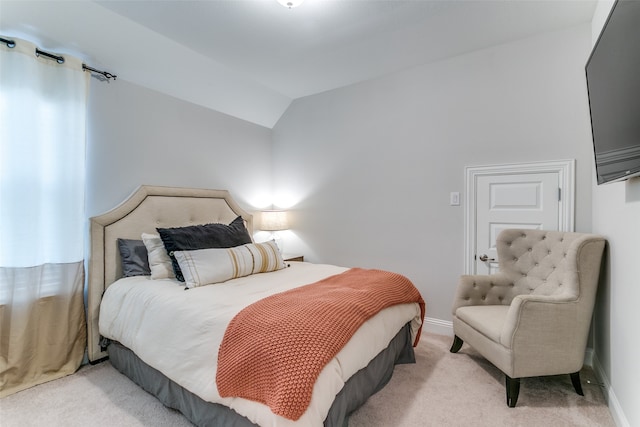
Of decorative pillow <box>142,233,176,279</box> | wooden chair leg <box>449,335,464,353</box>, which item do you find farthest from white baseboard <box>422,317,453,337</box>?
decorative pillow <box>142,233,176,279</box>

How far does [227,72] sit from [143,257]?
1.98 m

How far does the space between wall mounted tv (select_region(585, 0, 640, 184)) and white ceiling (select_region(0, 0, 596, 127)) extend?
0.99m

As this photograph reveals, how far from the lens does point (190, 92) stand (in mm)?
3135

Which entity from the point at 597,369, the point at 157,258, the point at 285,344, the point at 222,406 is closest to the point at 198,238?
the point at 157,258

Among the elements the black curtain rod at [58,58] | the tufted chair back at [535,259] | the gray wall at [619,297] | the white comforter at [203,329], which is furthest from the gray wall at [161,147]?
the gray wall at [619,297]

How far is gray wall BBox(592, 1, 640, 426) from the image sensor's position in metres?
1.46

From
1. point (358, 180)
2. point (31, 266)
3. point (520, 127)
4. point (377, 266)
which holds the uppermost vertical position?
point (520, 127)

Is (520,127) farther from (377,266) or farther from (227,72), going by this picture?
(227,72)

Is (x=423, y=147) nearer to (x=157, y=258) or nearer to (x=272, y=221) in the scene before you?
(x=272, y=221)

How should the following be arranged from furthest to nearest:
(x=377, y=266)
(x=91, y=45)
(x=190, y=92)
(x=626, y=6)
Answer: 1. (x=377, y=266)
2. (x=190, y=92)
3. (x=91, y=45)
4. (x=626, y=6)

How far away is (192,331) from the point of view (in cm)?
164

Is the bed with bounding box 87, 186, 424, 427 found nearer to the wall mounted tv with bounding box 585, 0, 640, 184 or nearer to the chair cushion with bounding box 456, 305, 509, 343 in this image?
the chair cushion with bounding box 456, 305, 509, 343

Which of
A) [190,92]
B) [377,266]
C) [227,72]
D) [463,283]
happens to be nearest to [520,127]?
[463,283]

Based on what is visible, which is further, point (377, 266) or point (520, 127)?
point (377, 266)
